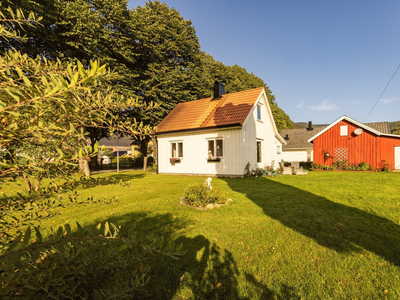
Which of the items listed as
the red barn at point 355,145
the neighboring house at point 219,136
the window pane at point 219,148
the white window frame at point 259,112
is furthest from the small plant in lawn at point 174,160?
the red barn at point 355,145

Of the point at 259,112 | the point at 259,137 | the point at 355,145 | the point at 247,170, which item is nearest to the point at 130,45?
the point at 259,112

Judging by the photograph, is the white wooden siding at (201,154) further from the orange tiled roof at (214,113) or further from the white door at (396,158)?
the white door at (396,158)

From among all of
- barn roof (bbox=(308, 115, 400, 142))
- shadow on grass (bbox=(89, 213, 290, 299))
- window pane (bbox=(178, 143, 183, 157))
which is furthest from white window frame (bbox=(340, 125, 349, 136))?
shadow on grass (bbox=(89, 213, 290, 299))

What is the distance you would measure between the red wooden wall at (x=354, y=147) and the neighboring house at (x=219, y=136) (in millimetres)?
6086

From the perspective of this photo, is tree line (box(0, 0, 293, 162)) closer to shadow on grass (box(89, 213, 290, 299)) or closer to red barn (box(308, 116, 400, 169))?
shadow on grass (box(89, 213, 290, 299))

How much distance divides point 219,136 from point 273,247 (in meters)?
11.4

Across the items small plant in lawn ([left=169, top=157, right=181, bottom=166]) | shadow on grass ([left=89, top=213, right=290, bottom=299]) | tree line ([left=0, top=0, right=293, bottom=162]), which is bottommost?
shadow on grass ([left=89, top=213, right=290, bottom=299])

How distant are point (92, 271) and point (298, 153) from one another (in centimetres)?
3519

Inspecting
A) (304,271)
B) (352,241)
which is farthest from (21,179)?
(352,241)

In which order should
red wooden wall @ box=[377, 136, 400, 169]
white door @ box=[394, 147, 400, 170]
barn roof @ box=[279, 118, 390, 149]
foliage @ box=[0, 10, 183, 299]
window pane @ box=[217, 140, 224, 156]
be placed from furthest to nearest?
barn roof @ box=[279, 118, 390, 149] → white door @ box=[394, 147, 400, 170] → red wooden wall @ box=[377, 136, 400, 169] → window pane @ box=[217, 140, 224, 156] → foliage @ box=[0, 10, 183, 299]

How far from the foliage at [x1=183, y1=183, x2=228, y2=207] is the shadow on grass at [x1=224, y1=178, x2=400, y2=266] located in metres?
1.42

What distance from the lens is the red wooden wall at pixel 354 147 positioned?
61.4 ft

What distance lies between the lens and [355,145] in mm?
19531

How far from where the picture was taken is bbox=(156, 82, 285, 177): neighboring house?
14.3 m
